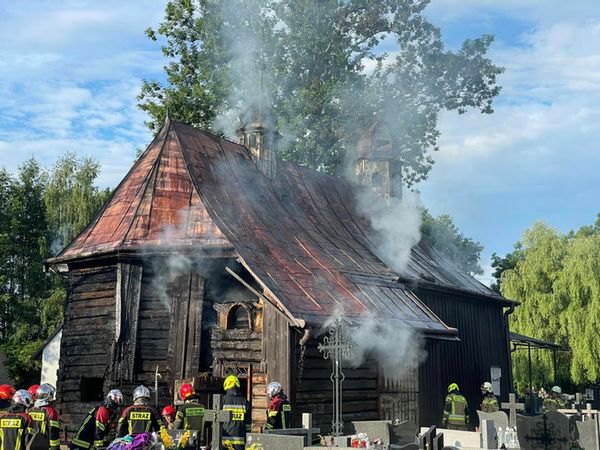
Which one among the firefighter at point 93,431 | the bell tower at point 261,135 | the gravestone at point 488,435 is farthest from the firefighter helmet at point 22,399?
the bell tower at point 261,135

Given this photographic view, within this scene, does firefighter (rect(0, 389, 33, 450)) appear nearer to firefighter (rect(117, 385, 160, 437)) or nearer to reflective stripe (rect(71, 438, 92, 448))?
reflective stripe (rect(71, 438, 92, 448))

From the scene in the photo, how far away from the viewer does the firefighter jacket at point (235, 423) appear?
11234mm

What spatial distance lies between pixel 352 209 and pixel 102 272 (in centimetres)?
954

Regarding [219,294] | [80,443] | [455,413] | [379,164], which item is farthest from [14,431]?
[379,164]

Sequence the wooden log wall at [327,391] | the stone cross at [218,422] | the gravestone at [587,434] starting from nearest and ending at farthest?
1. the stone cross at [218,422]
2. the gravestone at [587,434]
3. the wooden log wall at [327,391]

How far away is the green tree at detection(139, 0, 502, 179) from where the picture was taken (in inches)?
1277

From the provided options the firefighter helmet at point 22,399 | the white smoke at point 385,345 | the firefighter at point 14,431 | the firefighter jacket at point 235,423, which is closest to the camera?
the firefighter at point 14,431

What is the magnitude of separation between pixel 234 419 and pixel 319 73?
26.1 metres

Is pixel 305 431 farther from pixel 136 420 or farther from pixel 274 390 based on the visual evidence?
pixel 136 420

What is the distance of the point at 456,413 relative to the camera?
50.9 feet

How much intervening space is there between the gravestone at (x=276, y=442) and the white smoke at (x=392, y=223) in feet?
39.3

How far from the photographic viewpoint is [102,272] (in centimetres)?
1752

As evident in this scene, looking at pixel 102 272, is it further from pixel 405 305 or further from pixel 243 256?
pixel 405 305

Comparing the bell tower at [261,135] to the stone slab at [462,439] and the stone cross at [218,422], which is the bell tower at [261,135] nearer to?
the stone slab at [462,439]
